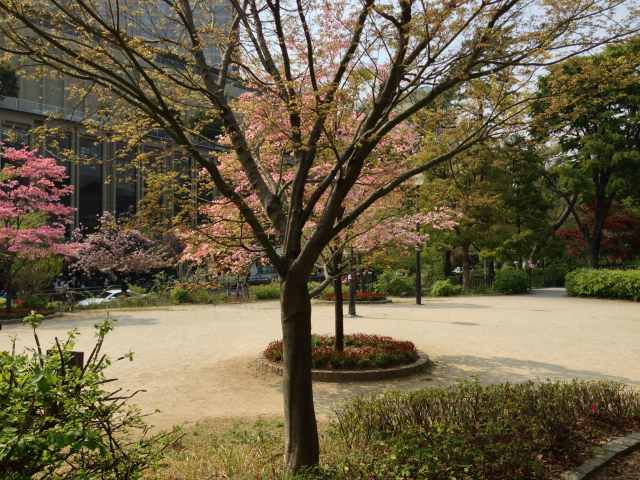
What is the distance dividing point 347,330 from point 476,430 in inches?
396

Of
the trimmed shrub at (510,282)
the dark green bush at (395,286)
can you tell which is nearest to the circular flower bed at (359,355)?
the dark green bush at (395,286)

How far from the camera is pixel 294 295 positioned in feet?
14.3

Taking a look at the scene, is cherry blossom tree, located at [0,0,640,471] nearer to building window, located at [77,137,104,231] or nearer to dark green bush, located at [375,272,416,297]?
dark green bush, located at [375,272,416,297]

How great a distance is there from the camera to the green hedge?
77.6 feet

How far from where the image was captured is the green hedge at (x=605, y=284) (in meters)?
23.6

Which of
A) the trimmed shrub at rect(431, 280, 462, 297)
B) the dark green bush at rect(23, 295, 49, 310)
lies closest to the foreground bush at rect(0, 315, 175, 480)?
the dark green bush at rect(23, 295, 49, 310)

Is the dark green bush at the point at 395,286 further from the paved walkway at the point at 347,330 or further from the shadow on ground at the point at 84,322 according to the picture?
the shadow on ground at the point at 84,322

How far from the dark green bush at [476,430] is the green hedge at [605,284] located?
20774 millimetres

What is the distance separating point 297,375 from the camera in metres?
4.36

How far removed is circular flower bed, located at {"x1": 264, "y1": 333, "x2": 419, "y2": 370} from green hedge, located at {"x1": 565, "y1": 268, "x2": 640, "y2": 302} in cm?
1821

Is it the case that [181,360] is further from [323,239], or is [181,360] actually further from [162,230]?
[323,239]

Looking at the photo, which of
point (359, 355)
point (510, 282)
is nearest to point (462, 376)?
point (359, 355)

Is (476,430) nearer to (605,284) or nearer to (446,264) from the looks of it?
(605,284)

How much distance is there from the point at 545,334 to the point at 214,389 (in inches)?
370
